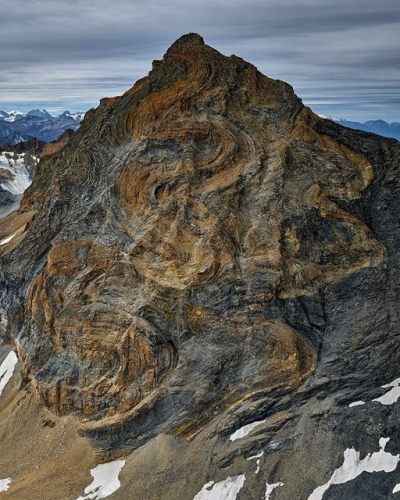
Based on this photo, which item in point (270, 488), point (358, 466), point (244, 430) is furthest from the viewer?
point (244, 430)

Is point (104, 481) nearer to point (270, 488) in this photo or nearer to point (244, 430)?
point (244, 430)

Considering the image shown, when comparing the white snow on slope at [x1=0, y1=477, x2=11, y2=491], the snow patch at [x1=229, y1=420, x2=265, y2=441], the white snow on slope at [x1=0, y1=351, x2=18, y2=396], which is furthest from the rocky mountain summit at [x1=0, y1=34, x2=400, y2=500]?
the white snow on slope at [x1=0, y1=351, x2=18, y2=396]

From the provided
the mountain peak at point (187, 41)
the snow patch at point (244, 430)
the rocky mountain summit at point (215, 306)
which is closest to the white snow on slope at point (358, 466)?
the rocky mountain summit at point (215, 306)

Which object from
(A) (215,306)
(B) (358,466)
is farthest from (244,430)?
(A) (215,306)

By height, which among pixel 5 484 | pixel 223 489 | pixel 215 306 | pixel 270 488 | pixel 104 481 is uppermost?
pixel 215 306

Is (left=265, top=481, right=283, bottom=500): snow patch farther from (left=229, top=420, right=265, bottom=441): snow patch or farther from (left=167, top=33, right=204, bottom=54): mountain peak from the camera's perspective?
(left=167, top=33, right=204, bottom=54): mountain peak

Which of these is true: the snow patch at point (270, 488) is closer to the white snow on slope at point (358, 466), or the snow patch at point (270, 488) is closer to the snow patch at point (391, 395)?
the white snow on slope at point (358, 466)

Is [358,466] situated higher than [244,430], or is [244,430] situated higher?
[244,430]
